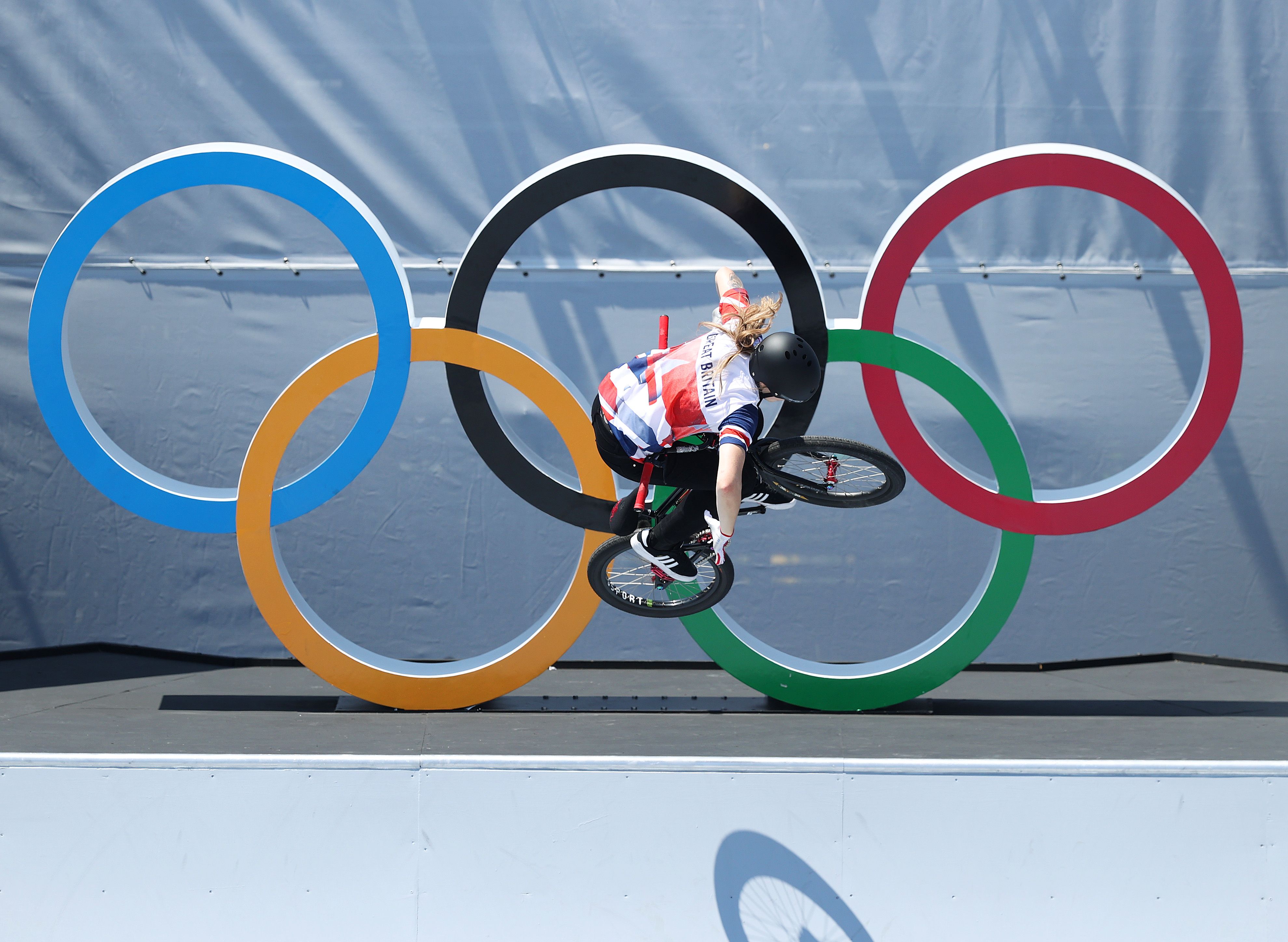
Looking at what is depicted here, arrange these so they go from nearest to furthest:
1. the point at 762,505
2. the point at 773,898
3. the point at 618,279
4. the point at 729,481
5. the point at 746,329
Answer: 1. the point at 773,898
2. the point at 729,481
3. the point at 746,329
4. the point at 762,505
5. the point at 618,279

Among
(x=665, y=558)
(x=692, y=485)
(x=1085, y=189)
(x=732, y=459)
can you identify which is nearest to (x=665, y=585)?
(x=665, y=558)

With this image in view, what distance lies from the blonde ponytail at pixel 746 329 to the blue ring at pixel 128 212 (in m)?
1.54

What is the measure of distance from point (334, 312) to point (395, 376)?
2346 mm

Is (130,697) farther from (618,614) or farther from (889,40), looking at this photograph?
(889,40)

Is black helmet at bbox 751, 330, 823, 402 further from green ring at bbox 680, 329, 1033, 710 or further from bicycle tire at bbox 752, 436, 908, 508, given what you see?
green ring at bbox 680, 329, 1033, 710

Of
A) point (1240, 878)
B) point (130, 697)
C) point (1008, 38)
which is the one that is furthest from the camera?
point (1008, 38)

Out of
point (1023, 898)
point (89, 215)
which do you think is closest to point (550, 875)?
point (1023, 898)

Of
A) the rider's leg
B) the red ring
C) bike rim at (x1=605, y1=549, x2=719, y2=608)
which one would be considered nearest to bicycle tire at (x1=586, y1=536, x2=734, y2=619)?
bike rim at (x1=605, y1=549, x2=719, y2=608)

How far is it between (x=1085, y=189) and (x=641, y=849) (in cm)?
365

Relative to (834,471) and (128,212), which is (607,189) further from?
(128,212)

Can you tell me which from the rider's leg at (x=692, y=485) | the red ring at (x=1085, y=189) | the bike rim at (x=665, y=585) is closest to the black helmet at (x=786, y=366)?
the rider's leg at (x=692, y=485)

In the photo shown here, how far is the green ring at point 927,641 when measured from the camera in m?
4.55

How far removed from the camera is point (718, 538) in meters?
3.97

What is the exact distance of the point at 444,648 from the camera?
6.70 metres
